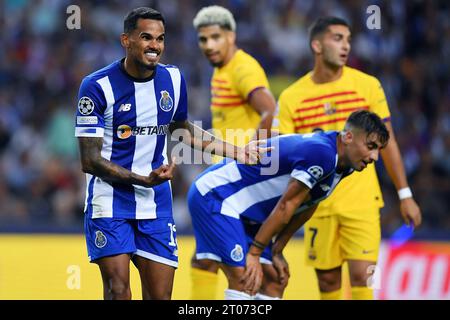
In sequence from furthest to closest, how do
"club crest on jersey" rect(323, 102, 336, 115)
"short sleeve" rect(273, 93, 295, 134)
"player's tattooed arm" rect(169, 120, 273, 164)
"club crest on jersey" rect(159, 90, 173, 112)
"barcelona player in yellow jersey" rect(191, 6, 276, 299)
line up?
"barcelona player in yellow jersey" rect(191, 6, 276, 299) → "short sleeve" rect(273, 93, 295, 134) → "club crest on jersey" rect(323, 102, 336, 115) → "player's tattooed arm" rect(169, 120, 273, 164) → "club crest on jersey" rect(159, 90, 173, 112)

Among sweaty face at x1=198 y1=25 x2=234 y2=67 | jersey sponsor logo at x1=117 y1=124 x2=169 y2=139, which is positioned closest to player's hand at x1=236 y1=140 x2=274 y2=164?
jersey sponsor logo at x1=117 y1=124 x2=169 y2=139

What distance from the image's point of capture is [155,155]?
5883 millimetres

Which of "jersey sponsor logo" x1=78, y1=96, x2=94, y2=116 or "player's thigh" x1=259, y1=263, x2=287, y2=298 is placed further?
"player's thigh" x1=259, y1=263, x2=287, y2=298

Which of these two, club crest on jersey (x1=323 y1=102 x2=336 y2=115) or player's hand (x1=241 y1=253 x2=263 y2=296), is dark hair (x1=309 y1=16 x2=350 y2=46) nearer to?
club crest on jersey (x1=323 y1=102 x2=336 y2=115)

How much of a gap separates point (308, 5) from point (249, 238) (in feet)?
23.0

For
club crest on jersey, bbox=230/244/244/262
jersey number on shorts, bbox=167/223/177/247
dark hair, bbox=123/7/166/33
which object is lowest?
club crest on jersey, bbox=230/244/244/262

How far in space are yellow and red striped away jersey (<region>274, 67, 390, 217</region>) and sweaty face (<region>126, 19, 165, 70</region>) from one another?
78.9 inches

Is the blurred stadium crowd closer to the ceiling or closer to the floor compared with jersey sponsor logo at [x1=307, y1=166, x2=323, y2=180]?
closer to the ceiling

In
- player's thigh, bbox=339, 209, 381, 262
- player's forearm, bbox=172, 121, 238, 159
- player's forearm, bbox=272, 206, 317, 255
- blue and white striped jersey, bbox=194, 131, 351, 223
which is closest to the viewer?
player's forearm, bbox=172, 121, 238, 159

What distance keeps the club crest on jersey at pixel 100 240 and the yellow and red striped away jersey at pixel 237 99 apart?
2.38 m

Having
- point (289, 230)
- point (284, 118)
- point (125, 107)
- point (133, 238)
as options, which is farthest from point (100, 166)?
point (284, 118)

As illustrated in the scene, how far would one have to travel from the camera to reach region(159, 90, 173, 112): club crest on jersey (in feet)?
19.2
